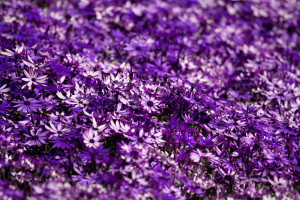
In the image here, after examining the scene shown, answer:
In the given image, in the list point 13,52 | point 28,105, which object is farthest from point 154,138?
point 13,52

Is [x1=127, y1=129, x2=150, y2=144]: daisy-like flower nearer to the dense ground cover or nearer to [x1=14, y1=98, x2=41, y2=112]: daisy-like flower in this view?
the dense ground cover

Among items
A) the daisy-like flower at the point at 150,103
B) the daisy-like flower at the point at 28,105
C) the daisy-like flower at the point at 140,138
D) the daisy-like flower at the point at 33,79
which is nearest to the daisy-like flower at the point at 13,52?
the daisy-like flower at the point at 33,79

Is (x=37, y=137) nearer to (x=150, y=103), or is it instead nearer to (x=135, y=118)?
(x=135, y=118)

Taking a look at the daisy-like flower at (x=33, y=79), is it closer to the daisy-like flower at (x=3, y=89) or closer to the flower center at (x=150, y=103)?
the daisy-like flower at (x=3, y=89)

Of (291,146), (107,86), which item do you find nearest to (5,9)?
(107,86)

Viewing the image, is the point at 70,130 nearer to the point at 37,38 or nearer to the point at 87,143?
the point at 87,143

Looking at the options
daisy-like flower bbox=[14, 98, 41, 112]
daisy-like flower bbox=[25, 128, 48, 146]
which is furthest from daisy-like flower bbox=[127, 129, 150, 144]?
daisy-like flower bbox=[14, 98, 41, 112]
